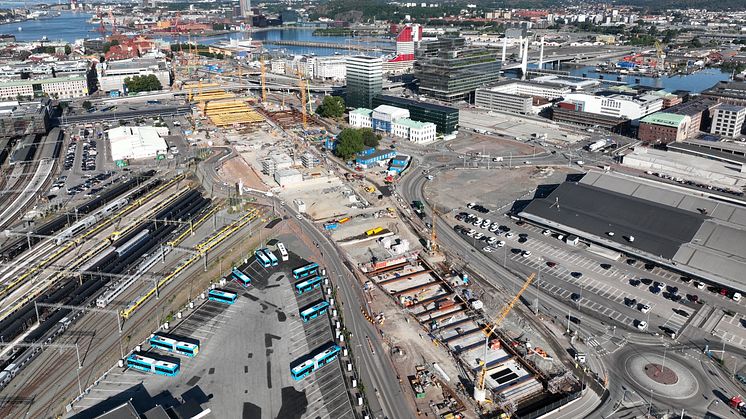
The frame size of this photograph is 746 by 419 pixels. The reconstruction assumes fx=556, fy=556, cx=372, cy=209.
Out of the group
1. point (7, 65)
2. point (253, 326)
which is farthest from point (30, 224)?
point (7, 65)

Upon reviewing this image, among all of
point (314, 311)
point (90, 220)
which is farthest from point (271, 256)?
point (90, 220)

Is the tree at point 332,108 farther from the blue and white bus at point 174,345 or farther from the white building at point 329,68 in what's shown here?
the blue and white bus at point 174,345

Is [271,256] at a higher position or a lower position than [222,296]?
higher

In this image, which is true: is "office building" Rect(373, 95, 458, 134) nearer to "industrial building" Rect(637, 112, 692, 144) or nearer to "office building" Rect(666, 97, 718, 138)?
"industrial building" Rect(637, 112, 692, 144)

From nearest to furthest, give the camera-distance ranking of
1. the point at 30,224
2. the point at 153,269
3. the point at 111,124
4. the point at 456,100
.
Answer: the point at 153,269 < the point at 30,224 < the point at 111,124 < the point at 456,100

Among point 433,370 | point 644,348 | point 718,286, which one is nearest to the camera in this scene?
point 433,370

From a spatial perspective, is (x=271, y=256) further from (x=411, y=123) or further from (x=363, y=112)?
(x=363, y=112)

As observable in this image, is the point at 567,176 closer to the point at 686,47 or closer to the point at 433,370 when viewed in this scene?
the point at 433,370
